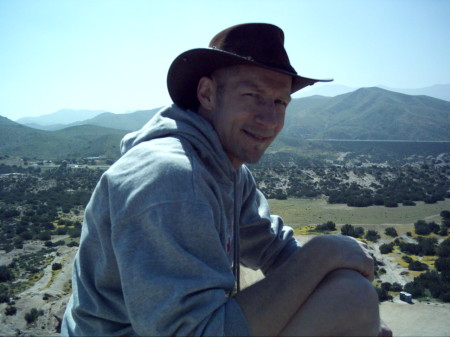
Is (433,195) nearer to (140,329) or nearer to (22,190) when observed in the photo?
(140,329)

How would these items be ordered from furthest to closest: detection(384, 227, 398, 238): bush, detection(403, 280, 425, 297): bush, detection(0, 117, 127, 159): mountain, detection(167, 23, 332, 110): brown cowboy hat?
detection(0, 117, 127, 159): mountain → detection(384, 227, 398, 238): bush → detection(403, 280, 425, 297): bush → detection(167, 23, 332, 110): brown cowboy hat

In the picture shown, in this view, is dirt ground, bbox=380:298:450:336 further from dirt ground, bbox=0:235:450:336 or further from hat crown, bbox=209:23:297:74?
hat crown, bbox=209:23:297:74

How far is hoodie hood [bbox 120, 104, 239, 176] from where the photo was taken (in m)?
1.86

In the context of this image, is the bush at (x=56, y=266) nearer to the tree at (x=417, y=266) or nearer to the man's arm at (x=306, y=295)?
the tree at (x=417, y=266)

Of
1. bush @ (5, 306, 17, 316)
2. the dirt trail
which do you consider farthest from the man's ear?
bush @ (5, 306, 17, 316)

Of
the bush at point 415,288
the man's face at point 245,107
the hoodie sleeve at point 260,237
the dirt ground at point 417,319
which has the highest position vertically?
the man's face at point 245,107

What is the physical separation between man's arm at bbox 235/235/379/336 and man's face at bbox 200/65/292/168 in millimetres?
629

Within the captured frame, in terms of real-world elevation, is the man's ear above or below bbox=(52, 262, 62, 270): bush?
above

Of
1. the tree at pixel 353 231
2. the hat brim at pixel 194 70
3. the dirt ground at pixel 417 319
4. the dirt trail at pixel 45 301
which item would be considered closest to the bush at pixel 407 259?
the tree at pixel 353 231

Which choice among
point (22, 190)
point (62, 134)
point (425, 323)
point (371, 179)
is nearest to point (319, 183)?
point (371, 179)

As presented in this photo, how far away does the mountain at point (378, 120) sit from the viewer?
124 metres

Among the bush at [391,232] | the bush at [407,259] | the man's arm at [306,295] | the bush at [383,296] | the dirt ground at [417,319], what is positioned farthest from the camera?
the bush at [391,232]

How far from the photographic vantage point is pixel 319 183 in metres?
50.6

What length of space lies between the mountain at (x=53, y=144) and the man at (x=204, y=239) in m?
90.2
